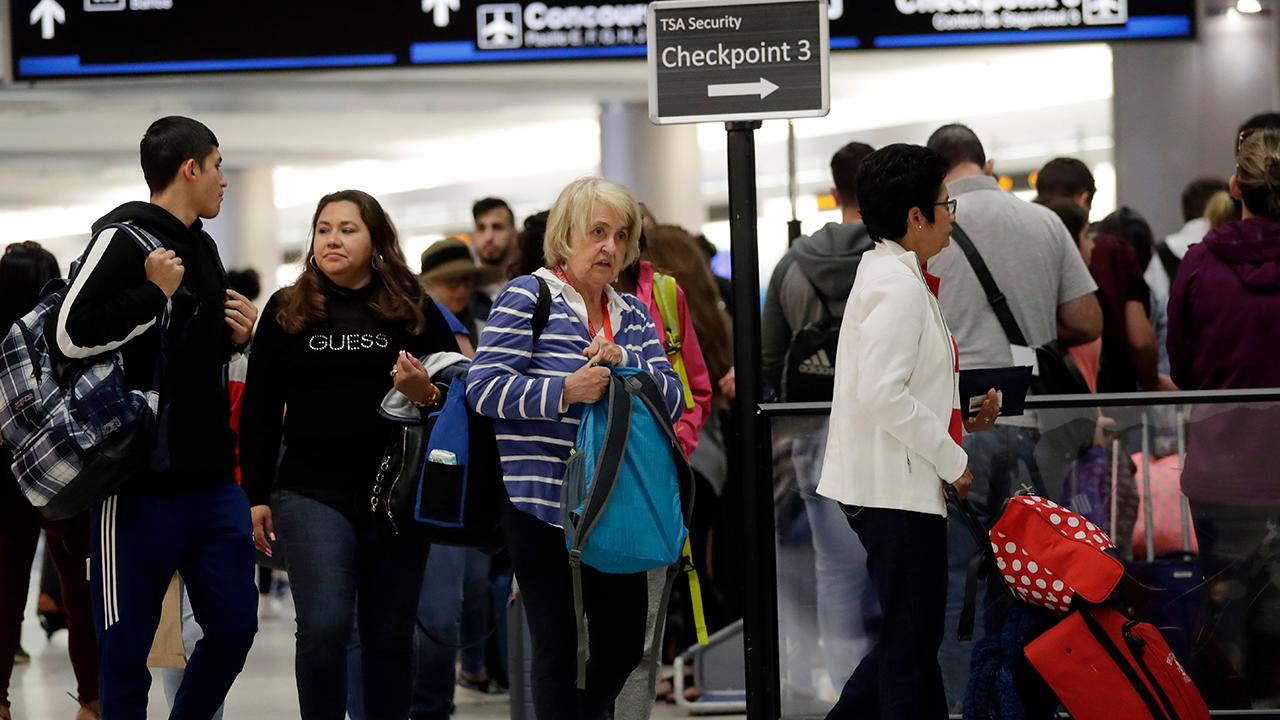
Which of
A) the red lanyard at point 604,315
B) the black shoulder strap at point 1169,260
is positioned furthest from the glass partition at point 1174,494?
the black shoulder strap at point 1169,260

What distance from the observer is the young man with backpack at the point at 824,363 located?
4699 mm

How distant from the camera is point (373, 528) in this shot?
4.11 meters

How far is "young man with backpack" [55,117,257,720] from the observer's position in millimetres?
3727

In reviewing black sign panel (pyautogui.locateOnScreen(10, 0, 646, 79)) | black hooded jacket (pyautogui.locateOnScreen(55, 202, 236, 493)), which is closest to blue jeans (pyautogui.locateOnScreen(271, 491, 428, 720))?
black hooded jacket (pyautogui.locateOnScreen(55, 202, 236, 493))

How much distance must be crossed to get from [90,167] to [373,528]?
1505 cm

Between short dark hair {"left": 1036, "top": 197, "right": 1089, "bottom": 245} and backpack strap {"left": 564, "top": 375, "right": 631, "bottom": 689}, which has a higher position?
short dark hair {"left": 1036, "top": 197, "right": 1089, "bottom": 245}

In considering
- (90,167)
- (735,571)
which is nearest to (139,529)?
(735,571)

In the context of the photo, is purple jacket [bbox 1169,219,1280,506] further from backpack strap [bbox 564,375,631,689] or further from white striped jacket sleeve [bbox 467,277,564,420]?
white striped jacket sleeve [bbox 467,277,564,420]

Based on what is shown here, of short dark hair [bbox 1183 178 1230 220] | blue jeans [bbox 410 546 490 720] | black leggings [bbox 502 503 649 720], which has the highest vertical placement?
short dark hair [bbox 1183 178 1230 220]

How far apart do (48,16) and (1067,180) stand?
454cm

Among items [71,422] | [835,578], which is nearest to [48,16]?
[71,422]

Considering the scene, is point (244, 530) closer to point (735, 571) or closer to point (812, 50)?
point (812, 50)

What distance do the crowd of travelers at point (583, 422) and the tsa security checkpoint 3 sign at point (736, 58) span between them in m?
0.27

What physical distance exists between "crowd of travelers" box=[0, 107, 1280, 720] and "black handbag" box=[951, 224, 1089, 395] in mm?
12
